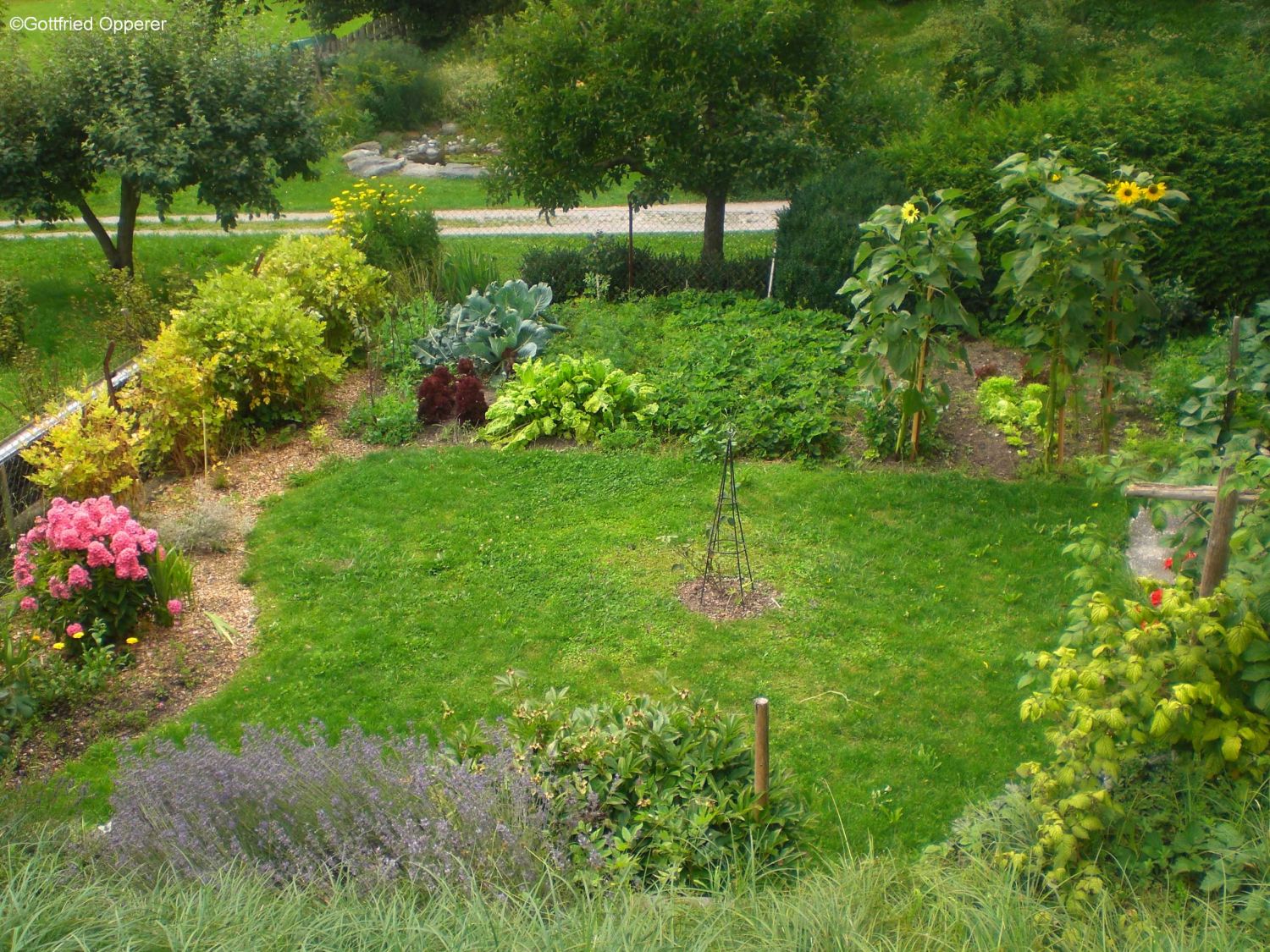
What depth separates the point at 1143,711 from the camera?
10.8ft

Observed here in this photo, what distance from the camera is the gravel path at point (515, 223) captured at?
1523 cm

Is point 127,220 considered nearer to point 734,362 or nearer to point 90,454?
point 90,454

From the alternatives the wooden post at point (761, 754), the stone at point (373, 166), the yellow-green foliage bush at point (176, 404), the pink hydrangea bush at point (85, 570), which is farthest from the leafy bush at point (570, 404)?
the stone at point (373, 166)

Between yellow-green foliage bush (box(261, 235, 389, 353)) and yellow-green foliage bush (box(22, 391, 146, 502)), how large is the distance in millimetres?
2600

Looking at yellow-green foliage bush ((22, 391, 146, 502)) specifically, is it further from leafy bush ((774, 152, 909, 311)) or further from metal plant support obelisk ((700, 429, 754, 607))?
leafy bush ((774, 152, 909, 311))

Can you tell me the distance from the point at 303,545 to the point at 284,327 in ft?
7.96

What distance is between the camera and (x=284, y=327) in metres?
8.62

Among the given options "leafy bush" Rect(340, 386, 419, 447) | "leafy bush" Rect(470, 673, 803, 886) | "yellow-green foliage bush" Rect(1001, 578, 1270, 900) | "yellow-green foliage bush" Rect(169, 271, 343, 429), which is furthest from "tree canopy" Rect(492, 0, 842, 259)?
"yellow-green foliage bush" Rect(1001, 578, 1270, 900)

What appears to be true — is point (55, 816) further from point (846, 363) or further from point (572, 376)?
point (846, 363)

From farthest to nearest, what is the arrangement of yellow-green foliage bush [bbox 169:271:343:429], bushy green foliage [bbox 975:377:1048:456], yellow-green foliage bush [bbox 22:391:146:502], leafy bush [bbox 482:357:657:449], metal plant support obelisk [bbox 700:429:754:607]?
yellow-green foliage bush [bbox 169:271:343:429]
leafy bush [bbox 482:357:657:449]
bushy green foliage [bbox 975:377:1048:456]
yellow-green foliage bush [bbox 22:391:146:502]
metal plant support obelisk [bbox 700:429:754:607]

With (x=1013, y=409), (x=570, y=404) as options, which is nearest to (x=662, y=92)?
(x=570, y=404)

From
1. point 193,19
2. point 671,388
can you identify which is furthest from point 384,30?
point 671,388

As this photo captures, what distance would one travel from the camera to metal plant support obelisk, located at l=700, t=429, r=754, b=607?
20.1 feet

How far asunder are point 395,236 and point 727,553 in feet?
21.2
